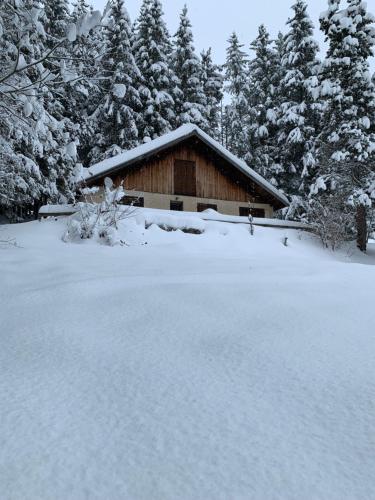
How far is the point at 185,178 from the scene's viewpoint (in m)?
19.3

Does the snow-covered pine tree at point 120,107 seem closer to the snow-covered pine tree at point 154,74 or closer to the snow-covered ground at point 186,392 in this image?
the snow-covered pine tree at point 154,74

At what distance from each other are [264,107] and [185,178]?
9.49m

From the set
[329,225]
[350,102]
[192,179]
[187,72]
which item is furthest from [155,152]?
[187,72]

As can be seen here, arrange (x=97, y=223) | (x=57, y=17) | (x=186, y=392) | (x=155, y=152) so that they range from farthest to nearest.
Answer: (x=57, y=17)
(x=155, y=152)
(x=97, y=223)
(x=186, y=392)

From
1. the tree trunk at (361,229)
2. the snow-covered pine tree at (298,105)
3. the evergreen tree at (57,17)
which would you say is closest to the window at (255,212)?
the snow-covered pine tree at (298,105)

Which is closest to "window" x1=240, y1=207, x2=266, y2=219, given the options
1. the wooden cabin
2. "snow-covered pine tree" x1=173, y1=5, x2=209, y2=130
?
the wooden cabin

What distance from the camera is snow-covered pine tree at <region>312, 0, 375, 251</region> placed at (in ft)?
53.1

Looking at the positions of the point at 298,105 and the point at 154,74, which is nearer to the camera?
the point at 298,105

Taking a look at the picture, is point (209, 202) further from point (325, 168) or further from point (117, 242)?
point (117, 242)

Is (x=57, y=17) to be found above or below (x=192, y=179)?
above

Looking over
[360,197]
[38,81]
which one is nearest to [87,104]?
[360,197]

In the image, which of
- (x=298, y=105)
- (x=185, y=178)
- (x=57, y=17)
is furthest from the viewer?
(x=298, y=105)

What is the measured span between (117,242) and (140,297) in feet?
21.6

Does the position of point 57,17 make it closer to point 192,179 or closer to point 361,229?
point 192,179
